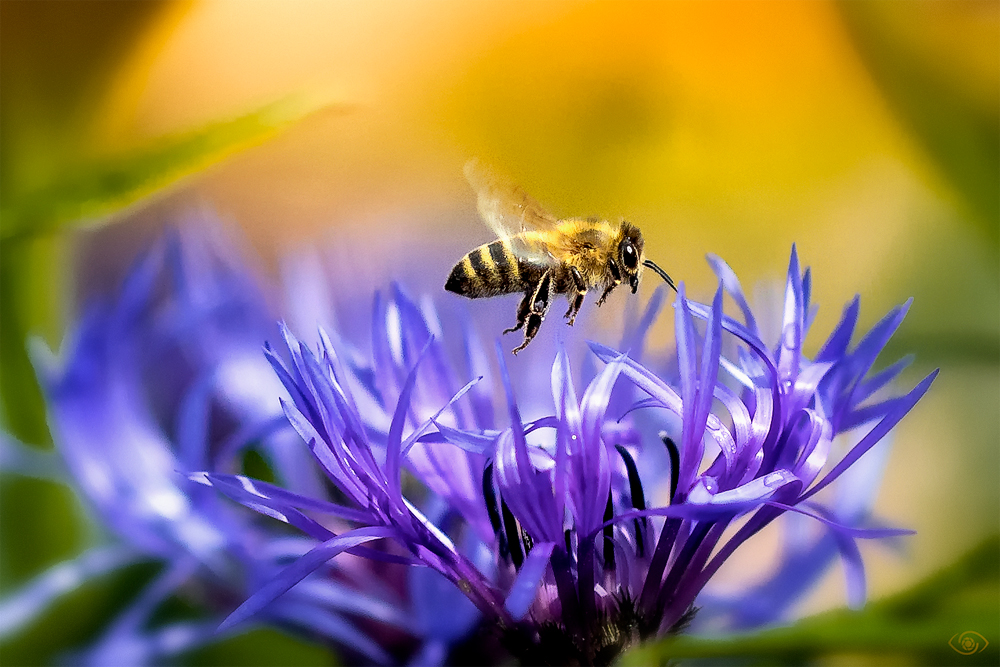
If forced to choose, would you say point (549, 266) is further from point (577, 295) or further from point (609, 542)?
point (609, 542)

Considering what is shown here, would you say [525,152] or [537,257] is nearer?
[537,257]

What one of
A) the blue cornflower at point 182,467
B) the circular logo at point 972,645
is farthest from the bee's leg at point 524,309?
the circular logo at point 972,645

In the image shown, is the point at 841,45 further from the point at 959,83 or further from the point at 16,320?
the point at 16,320

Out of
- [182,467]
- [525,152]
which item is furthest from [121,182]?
[525,152]

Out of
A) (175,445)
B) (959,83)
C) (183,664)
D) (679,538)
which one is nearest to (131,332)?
(175,445)

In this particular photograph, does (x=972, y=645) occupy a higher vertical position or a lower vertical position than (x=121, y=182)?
lower

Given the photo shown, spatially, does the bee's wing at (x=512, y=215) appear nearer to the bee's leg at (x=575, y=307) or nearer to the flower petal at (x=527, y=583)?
the bee's leg at (x=575, y=307)

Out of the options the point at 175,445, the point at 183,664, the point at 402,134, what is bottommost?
the point at 183,664
